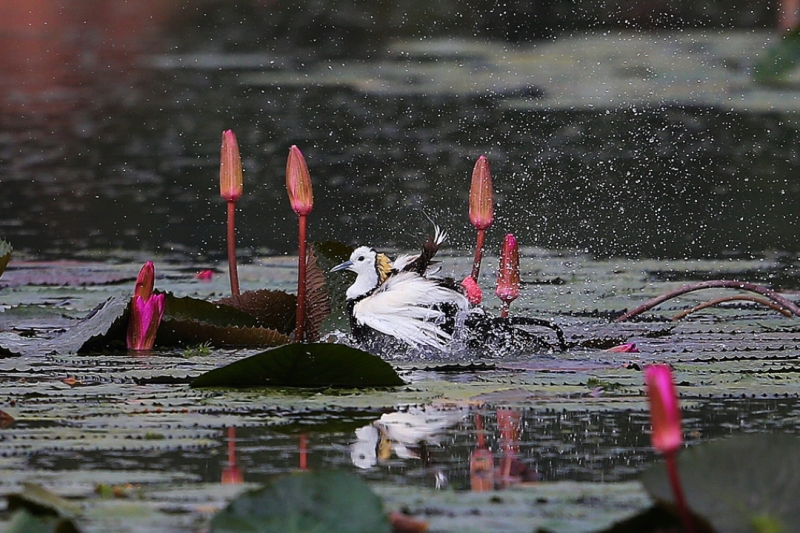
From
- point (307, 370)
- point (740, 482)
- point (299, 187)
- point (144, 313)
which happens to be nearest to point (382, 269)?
point (299, 187)

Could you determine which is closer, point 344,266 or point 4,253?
point 4,253

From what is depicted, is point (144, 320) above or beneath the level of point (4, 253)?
beneath

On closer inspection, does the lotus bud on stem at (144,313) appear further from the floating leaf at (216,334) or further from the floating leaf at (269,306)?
the floating leaf at (269,306)

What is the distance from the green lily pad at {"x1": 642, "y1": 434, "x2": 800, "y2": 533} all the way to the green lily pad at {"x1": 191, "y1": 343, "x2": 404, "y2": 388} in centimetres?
145

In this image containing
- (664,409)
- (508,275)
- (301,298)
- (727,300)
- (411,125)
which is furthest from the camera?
(411,125)

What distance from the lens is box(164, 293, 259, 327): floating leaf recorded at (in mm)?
4449

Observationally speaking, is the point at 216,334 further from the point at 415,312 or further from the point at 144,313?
the point at 415,312

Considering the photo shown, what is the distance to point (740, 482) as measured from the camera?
202 cm

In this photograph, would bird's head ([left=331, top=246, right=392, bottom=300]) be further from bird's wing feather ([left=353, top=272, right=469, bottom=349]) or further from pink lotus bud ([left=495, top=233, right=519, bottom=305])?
pink lotus bud ([left=495, top=233, right=519, bottom=305])

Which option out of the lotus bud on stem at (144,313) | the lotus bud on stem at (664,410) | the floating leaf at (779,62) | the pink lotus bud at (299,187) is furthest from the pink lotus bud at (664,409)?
the lotus bud on stem at (144,313)

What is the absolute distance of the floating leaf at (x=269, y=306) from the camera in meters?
4.60

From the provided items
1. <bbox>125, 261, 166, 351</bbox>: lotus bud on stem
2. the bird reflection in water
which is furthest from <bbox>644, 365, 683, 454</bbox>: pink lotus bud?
<bbox>125, 261, 166, 351</bbox>: lotus bud on stem

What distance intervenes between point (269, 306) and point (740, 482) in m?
2.78

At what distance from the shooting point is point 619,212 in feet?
26.3
